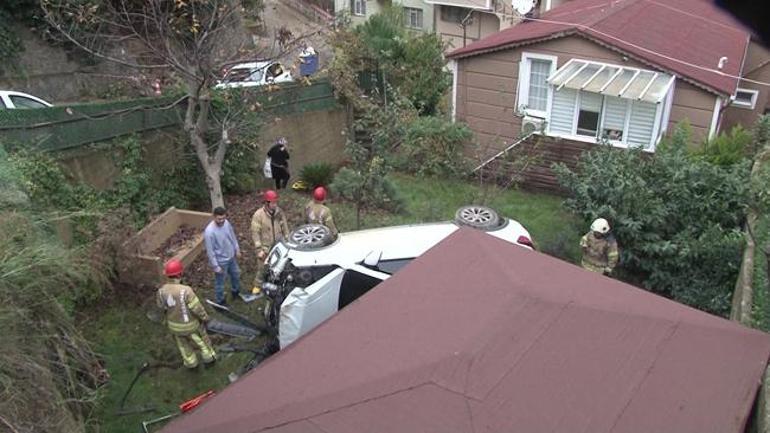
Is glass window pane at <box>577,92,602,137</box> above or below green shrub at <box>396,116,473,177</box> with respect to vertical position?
above

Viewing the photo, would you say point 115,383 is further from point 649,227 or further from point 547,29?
point 547,29

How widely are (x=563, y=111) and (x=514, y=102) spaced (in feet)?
3.76

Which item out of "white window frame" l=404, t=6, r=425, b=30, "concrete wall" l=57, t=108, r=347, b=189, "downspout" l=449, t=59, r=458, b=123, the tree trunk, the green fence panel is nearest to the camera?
the green fence panel

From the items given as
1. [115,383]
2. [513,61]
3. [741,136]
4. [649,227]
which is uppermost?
[513,61]

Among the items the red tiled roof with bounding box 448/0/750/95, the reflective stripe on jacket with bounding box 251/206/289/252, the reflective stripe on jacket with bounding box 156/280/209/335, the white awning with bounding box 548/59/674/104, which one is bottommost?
the reflective stripe on jacket with bounding box 156/280/209/335

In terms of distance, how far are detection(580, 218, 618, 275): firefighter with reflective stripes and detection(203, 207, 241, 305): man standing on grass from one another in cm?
476

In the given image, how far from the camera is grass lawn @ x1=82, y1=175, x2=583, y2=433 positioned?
6836 mm

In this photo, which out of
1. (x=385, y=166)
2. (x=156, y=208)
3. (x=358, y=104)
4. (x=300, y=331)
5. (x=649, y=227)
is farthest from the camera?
(x=358, y=104)

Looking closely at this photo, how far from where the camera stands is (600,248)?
27.0 feet

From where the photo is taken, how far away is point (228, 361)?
7.46 meters

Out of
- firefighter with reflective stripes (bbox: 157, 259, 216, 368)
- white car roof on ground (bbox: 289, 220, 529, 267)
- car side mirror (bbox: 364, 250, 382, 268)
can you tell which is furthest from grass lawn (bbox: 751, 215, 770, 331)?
firefighter with reflective stripes (bbox: 157, 259, 216, 368)

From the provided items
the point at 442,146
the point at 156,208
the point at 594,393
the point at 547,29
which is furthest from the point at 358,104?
the point at 594,393

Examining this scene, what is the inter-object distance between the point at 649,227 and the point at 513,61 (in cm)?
577

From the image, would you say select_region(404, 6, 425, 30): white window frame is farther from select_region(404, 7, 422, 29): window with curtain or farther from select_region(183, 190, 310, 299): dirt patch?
select_region(183, 190, 310, 299): dirt patch
